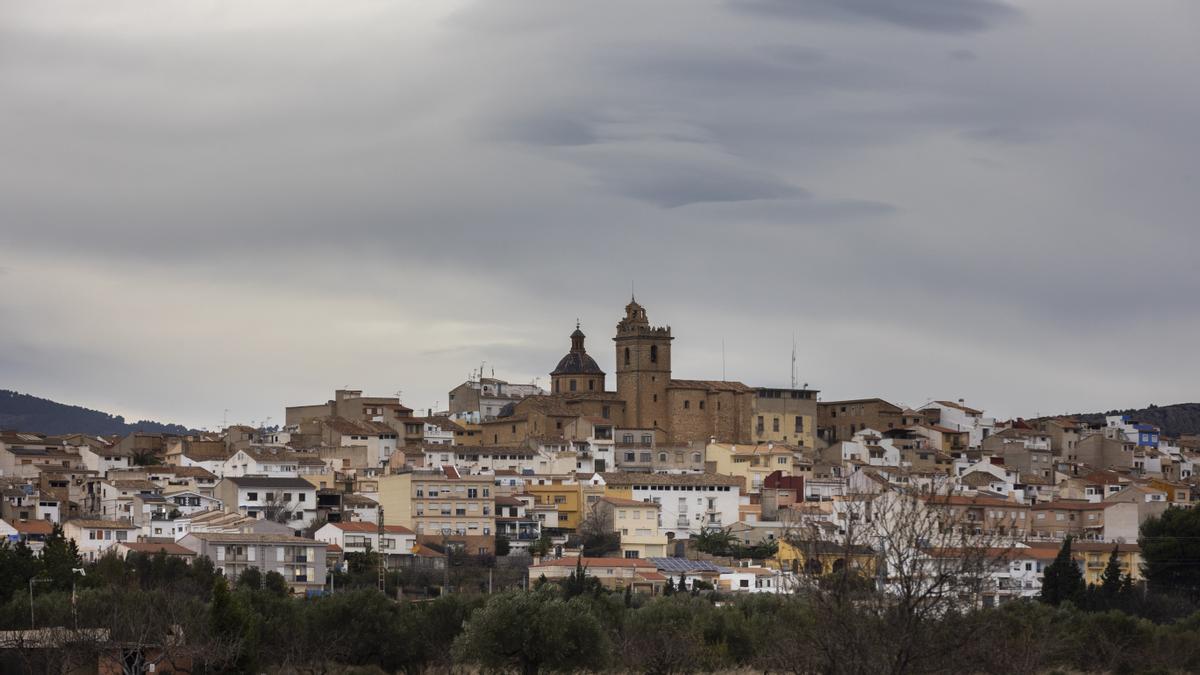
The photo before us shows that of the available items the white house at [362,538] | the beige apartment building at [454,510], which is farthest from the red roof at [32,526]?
the beige apartment building at [454,510]

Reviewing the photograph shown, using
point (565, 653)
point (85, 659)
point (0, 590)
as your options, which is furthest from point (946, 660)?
point (0, 590)

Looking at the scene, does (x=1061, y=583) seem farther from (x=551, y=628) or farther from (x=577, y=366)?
(x=577, y=366)

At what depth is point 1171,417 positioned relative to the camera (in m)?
130

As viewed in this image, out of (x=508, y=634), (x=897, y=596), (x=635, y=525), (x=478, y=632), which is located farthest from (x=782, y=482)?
(x=897, y=596)

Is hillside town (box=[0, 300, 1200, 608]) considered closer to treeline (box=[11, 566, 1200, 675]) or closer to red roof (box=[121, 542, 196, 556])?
red roof (box=[121, 542, 196, 556])

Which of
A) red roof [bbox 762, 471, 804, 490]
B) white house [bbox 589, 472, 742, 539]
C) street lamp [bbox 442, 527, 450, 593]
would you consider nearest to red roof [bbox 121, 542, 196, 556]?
street lamp [bbox 442, 527, 450, 593]

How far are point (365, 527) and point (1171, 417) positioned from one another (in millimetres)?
76866

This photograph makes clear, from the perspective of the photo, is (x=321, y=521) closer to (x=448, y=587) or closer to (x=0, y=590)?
(x=448, y=587)

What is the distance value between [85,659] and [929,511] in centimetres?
1886

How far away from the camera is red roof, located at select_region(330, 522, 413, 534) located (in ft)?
217

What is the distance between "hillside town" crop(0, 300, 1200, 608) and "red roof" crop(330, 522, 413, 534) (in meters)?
0.19

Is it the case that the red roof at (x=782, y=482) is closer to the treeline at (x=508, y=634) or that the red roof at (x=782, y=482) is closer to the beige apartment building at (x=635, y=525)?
the beige apartment building at (x=635, y=525)

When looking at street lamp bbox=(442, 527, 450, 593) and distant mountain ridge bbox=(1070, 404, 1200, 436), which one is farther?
distant mountain ridge bbox=(1070, 404, 1200, 436)

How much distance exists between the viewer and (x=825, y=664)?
2770 cm
